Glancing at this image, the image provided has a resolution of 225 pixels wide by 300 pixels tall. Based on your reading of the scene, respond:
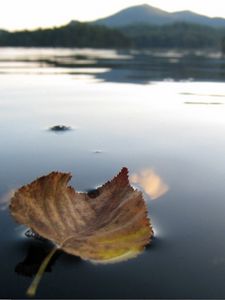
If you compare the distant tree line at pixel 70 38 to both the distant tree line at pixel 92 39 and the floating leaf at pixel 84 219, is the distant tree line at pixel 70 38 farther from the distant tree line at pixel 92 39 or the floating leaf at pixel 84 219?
the floating leaf at pixel 84 219

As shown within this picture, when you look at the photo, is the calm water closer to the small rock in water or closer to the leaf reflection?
the leaf reflection

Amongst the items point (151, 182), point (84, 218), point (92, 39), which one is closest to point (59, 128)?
point (151, 182)

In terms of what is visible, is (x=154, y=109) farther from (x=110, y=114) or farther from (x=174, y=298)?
(x=174, y=298)

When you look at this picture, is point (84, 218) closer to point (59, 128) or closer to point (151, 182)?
point (151, 182)

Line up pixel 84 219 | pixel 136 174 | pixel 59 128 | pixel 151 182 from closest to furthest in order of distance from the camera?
pixel 84 219
pixel 151 182
pixel 136 174
pixel 59 128

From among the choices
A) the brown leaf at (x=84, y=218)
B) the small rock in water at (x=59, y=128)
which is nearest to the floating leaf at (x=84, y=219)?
the brown leaf at (x=84, y=218)

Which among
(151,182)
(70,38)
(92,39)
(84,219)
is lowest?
(151,182)

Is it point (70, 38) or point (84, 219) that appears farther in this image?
point (70, 38)
